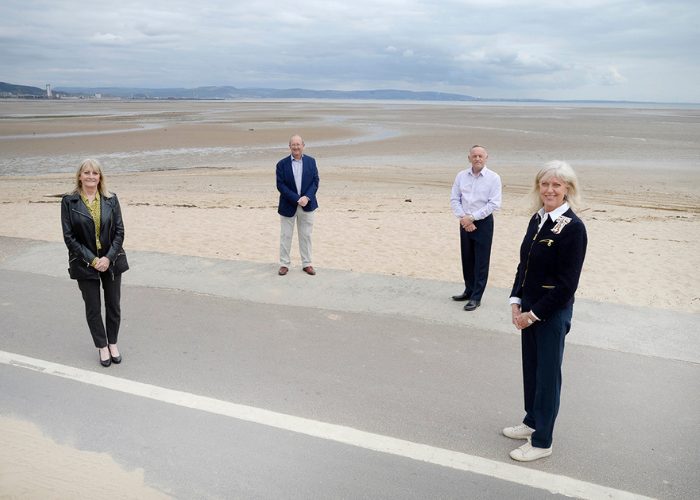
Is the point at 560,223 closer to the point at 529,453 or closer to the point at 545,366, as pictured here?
the point at 545,366

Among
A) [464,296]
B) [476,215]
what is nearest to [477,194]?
[476,215]

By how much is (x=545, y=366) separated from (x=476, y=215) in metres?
3.08

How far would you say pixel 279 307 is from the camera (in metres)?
6.32

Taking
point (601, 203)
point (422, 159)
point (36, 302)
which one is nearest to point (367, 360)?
point (36, 302)

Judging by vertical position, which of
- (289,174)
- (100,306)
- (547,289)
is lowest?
(100,306)

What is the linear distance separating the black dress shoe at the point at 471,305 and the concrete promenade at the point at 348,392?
132mm

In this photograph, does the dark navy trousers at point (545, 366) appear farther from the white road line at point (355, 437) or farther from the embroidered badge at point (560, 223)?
the embroidered badge at point (560, 223)

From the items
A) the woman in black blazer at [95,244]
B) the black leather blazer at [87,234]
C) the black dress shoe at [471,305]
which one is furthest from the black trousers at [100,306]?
the black dress shoe at [471,305]

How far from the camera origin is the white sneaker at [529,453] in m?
3.51

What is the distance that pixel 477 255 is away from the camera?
6.41 m

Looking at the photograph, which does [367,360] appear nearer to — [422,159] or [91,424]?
[91,424]

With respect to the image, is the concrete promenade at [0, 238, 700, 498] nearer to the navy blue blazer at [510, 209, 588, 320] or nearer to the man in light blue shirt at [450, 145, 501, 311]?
the man in light blue shirt at [450, 145, 501, 311]

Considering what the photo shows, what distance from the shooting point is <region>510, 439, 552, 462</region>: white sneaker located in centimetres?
351

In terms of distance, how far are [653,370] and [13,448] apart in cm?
507
